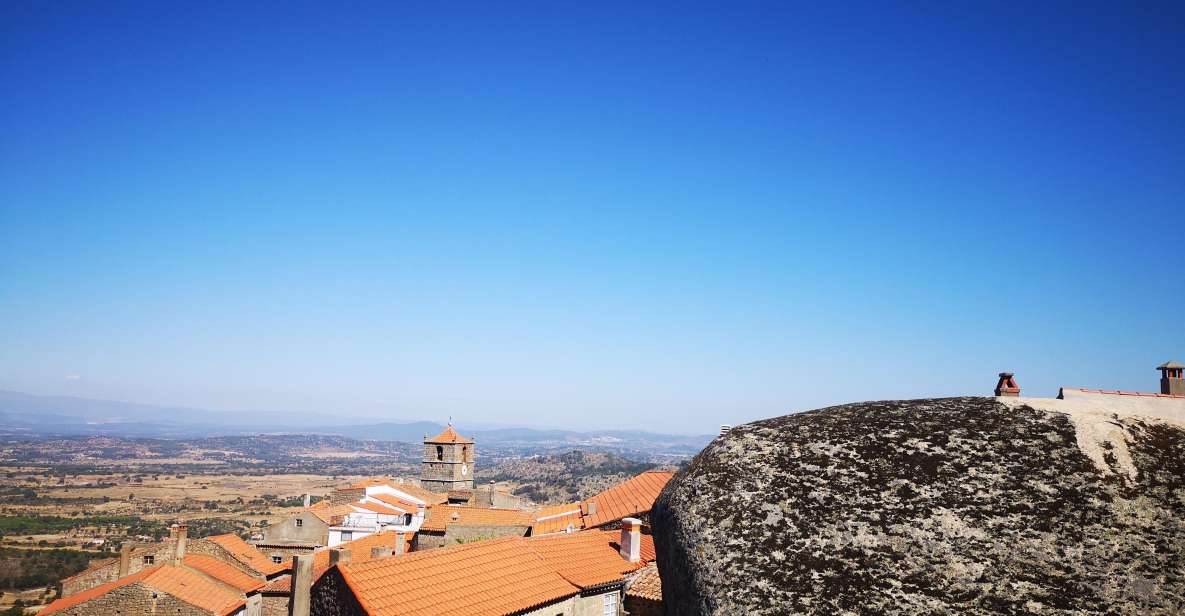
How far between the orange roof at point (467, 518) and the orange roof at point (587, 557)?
36.1 ft

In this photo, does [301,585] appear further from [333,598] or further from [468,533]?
[468,533]

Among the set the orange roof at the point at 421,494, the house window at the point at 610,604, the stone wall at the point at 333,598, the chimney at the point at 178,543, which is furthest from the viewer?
the orange roof at the point at 421,494

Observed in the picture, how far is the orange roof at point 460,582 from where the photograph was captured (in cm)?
1842

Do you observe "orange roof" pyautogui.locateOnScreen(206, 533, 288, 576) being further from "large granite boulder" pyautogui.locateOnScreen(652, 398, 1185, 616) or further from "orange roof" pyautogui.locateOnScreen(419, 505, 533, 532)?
"large granite boulder" pyautogui.locateOnScreen(652, 398, 1185, 616)

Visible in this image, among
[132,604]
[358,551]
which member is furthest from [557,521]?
[132,604]

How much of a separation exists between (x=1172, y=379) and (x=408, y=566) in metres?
18.1

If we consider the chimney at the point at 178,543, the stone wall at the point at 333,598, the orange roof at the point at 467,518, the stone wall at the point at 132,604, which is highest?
the stone wall at the point at 333,598

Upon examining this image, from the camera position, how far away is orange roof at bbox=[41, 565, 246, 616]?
32.7 m

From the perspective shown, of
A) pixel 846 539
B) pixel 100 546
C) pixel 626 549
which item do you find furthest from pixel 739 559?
pixel 100 546

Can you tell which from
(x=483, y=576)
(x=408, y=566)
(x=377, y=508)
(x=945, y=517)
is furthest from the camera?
(x=377, y=508)

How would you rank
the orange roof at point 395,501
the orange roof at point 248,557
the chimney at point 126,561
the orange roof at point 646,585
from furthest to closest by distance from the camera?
1. the orange roof at point 395,501
2. the orange roof at point 248,557
3. the chimney at point 126,561
4. the orange roof at point 646,585

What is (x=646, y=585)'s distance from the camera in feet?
71.7

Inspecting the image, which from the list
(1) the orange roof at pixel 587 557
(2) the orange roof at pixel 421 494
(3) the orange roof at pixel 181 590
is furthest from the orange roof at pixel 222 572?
(2) the orange roof at pixel 421 494

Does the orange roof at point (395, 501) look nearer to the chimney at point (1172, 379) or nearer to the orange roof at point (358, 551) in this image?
the orange roof at point (358, 551)
